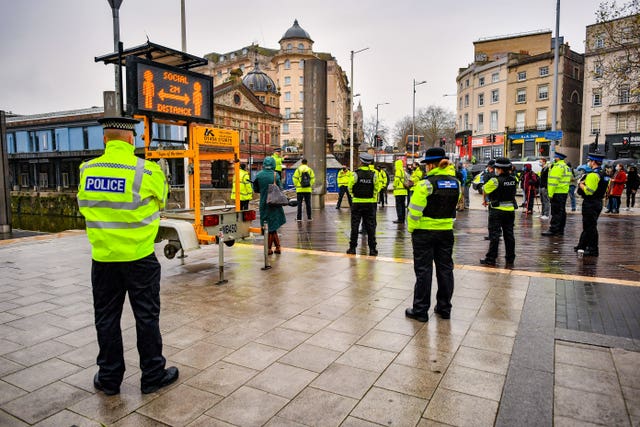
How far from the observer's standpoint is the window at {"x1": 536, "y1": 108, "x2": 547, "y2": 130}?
4634 cm

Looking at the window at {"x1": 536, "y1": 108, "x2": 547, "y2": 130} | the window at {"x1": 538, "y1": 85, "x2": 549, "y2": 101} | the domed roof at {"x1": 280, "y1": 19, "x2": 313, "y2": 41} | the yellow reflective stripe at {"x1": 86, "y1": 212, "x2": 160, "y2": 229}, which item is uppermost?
the domed roof at {"x1": 280, "y1": 19, "x2": 313, "y2": 41}

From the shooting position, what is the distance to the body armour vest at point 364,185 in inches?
344

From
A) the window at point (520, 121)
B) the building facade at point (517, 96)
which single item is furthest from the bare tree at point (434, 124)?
the window at point (520, 121)

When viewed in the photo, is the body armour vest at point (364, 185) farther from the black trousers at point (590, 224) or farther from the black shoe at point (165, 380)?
the black shoe at point (165, 380)

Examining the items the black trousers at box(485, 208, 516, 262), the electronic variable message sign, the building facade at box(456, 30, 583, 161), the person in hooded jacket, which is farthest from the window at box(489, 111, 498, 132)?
the electronic variable message sign

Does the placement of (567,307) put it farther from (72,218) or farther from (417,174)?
(72,218)

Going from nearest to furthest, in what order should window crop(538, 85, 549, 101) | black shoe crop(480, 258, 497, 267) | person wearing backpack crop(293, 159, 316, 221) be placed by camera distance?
black shoe crop(480, 258, 497, 267) < person wearing backpack crop(293, 159, 316, 221) < window crop(538, 85, 549, 101)

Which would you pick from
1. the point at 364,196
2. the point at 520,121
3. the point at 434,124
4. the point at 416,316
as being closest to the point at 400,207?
the point at 364,196

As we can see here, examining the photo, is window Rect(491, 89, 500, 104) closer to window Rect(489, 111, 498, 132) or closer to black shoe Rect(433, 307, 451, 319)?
window Rect(489, 111, 498, 132)

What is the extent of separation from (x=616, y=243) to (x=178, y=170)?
38.8 meters

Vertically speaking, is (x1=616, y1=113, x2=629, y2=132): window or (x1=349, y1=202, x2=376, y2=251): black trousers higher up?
(x1=616, y1=113, x2=629, y2=132): window

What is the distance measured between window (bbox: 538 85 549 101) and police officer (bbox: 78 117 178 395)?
165ft

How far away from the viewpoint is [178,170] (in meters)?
42.8

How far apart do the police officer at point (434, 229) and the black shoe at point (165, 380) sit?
272 cm
